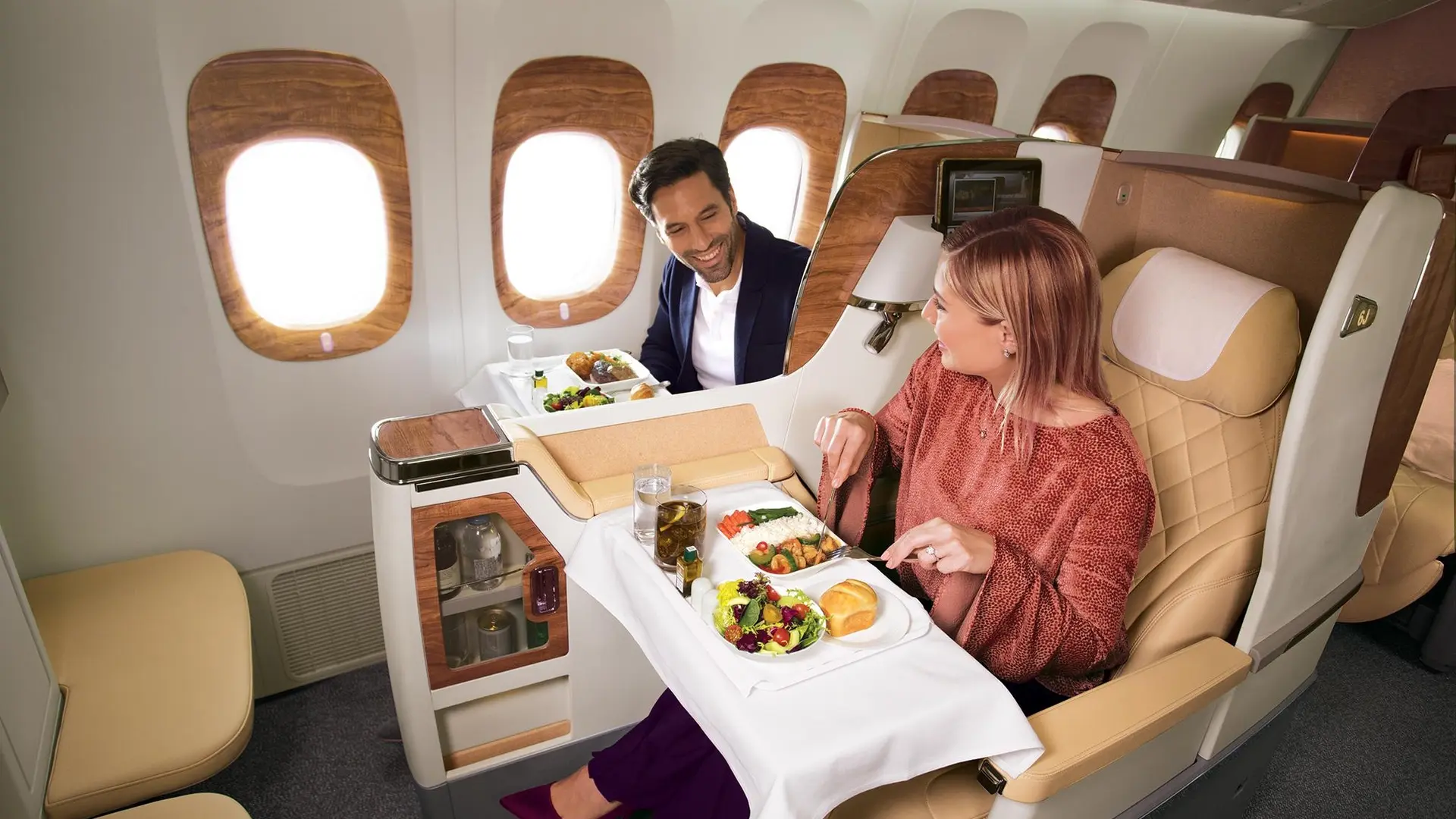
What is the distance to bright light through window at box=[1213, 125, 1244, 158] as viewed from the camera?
5.69 m

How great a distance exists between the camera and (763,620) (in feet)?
5.30

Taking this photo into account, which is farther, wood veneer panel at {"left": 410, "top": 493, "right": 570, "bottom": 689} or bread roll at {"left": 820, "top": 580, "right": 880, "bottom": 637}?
wood veneer panel at {"left": 410, "top": 493, "right": 570, "bottom": 689}

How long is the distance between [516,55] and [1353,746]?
12.5ft

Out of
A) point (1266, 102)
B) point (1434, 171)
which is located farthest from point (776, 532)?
point (1266, 102)

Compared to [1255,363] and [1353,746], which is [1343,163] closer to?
[1353,746]

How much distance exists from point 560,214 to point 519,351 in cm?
58

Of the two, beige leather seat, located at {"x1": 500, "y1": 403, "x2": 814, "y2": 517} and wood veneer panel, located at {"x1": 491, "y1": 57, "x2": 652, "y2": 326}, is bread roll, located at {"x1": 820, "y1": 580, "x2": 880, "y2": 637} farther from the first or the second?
wood veneer panel, located at {"x1": 491, "y1": 57, "x2": 652, "y2": 326}

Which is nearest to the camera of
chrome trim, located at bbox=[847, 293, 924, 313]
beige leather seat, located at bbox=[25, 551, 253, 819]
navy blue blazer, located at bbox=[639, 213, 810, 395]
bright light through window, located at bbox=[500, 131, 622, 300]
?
beige leather seat, located at bbox=[25, 551, 253, 819]

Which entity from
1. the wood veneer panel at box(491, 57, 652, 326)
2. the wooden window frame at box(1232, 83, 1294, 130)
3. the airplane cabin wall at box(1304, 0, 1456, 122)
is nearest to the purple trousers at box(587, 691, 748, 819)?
the wood veneer panel at box(491, 57, 652, 326)

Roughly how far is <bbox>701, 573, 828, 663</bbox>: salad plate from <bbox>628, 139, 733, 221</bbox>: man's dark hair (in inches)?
68.2

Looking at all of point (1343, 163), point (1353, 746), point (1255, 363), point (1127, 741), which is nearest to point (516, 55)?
point (1255, 363)

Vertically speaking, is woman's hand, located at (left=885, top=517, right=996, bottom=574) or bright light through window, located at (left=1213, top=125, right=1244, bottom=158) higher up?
bright light through window, located at (left=1213, top=125, right=1244, bottom=158)

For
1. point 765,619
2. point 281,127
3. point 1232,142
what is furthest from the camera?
point 1232,142

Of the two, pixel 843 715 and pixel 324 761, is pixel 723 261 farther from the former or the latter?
pixel 324 761
